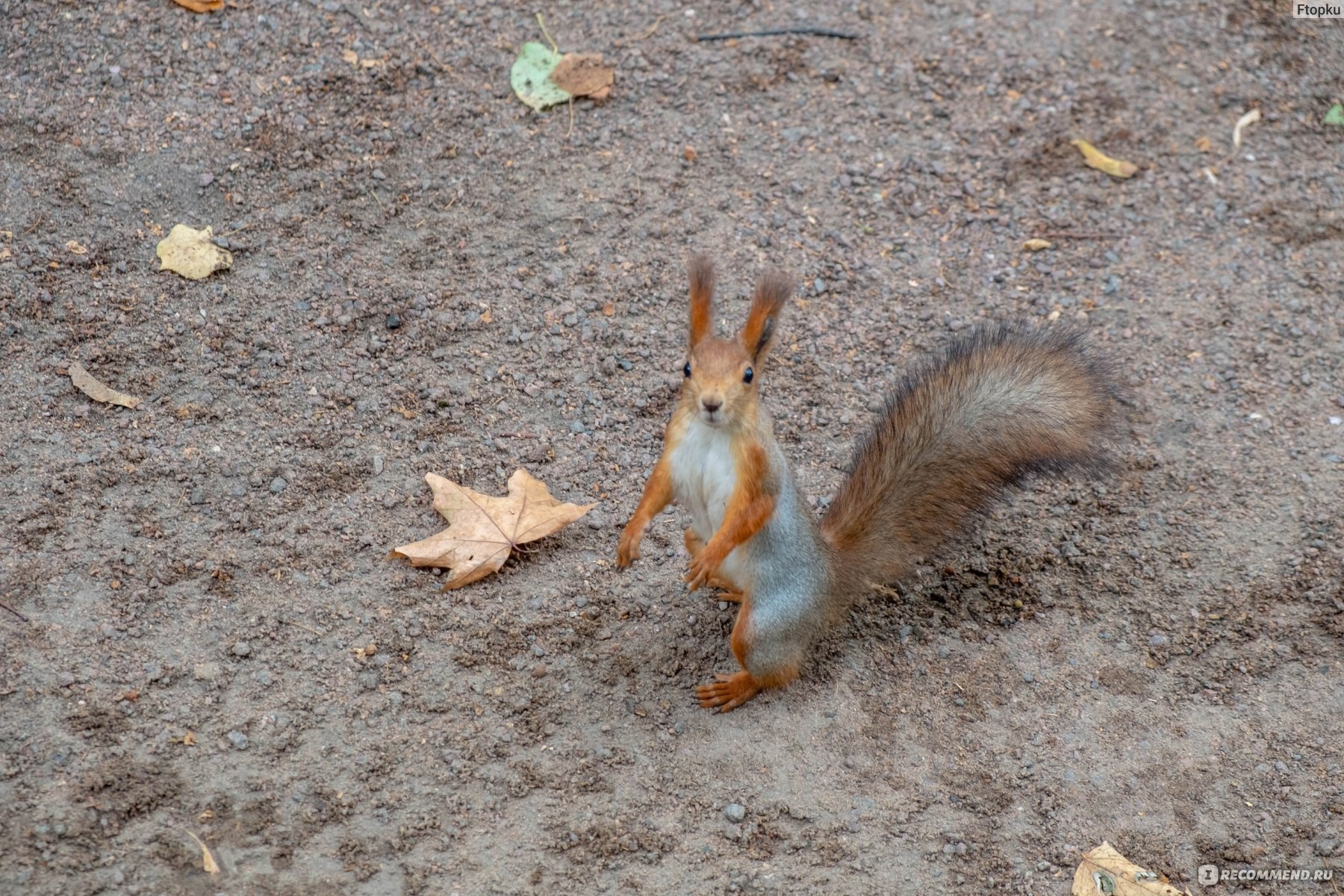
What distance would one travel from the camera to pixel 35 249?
3074 mm

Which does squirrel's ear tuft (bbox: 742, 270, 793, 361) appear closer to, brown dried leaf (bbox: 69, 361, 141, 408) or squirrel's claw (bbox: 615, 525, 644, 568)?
squirrel's claw (bbox: 615, 525, 644, 568)

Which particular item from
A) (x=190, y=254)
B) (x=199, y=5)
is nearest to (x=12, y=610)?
(x=190, y=254)

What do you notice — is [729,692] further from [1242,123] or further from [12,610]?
[1242,123]

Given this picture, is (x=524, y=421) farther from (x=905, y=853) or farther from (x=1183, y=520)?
(x=1183, y=520)

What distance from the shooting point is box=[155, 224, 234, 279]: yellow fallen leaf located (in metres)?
3.15

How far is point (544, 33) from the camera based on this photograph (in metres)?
3.90

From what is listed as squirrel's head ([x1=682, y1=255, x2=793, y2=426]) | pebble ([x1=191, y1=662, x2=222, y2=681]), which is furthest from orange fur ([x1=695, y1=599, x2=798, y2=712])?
pebble ([x1=191, y1=662, x2=222, y2=681])

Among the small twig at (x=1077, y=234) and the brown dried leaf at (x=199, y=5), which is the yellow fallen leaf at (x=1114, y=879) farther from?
the brown dried leaf at (x=199, y=5)

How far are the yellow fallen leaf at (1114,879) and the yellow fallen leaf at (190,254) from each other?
8.16 feet

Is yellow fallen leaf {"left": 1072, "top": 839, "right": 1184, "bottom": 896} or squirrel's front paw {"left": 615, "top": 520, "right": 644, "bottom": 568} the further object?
squirrel's front paw {"left": 615, "top": 520, "right": 644, "bottom": 568}

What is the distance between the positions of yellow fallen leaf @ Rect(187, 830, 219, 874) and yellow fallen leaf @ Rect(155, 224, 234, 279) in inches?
62.7

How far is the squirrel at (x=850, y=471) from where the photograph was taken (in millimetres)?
2314

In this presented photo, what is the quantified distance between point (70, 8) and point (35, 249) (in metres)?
0.91

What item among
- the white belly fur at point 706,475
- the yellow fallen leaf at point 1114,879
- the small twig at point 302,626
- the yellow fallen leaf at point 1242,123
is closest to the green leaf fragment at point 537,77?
the white belly fur at point 706,475
